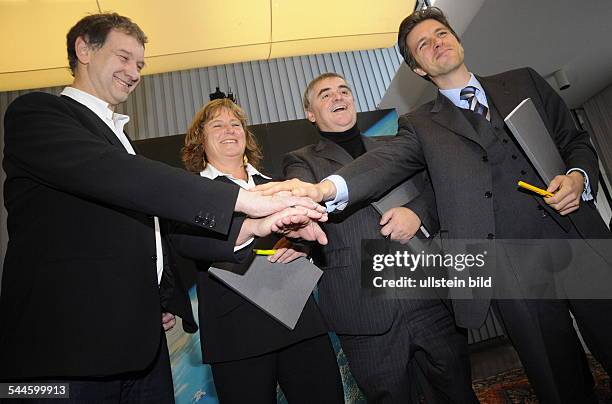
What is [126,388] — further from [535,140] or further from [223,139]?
[535,140]

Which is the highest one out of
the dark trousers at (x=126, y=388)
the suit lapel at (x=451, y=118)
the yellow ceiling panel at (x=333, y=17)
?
the yellow ceiling panel at (x=333, y=17)

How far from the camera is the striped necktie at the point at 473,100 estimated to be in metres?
1.53

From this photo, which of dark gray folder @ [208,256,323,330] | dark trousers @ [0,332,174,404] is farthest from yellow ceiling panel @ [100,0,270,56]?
dark trousers @ [0,332,174,404]

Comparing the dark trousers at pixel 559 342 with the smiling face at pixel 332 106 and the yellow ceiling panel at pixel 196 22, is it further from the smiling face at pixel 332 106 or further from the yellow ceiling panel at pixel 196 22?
the yellow ceiling panel at pixel 196 22

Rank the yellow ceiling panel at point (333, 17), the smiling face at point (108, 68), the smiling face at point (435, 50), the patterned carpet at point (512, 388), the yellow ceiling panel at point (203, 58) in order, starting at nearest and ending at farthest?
the smiling face at point (108, 68) → the smiling face at point (435, 50) → the patterned carpet at point (512, 388) → the yellow ceiling panel at point (333, 17) → the yellow ceiling panel at point (203, 58)

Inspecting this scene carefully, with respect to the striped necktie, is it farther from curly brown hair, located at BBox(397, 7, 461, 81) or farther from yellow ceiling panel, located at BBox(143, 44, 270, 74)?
yellow ceiling panel, located at BBox(143, 44, 270, 74)

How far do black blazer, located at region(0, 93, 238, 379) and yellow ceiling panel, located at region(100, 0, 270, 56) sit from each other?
2.83m

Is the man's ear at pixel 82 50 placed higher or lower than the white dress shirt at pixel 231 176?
higher

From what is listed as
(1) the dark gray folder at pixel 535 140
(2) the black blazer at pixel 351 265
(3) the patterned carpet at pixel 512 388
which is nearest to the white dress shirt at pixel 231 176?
(2) the black blazer at pixel 351 265

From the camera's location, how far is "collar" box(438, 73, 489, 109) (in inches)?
62.1

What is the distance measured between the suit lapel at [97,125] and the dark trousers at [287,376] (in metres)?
0.87

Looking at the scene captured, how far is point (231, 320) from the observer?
149cm

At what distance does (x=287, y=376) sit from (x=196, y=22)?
Answer: 135 inches

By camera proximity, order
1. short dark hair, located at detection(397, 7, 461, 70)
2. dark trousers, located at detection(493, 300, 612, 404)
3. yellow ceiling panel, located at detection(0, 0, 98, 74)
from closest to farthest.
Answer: dark trousers, located at detection(493, 300, 612, 404) → short dark hair, located at detection(397, 7, 461, 70) → yellow ceiling panel, located at detection(0, 0, 98, 74)
